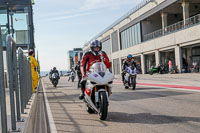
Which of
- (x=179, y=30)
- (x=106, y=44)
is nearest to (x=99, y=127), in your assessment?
(x=179, y=30)

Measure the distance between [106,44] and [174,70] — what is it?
119ft

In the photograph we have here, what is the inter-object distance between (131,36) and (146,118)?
144ft

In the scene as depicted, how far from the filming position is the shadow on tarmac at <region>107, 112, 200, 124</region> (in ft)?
18.7

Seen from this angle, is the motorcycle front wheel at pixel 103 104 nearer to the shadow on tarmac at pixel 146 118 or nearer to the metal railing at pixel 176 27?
the shadow on tarmac at pixel 146 118

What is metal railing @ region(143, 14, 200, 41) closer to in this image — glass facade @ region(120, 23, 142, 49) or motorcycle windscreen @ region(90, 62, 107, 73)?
glass facade @ region(120, 23, 142, 49)

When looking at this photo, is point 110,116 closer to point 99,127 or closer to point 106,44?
point 99,127

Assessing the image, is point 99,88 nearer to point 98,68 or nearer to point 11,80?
point 98,68

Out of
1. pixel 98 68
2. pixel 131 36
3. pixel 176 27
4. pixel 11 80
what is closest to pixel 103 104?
pixel 98 68

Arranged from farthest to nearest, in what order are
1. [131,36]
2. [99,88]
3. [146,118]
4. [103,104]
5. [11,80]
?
[131,36] < [99,88] < [146,118] < [103,104] < [11,80]

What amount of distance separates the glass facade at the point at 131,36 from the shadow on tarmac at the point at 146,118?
39031mm

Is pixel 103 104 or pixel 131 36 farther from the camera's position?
pixel 131 36

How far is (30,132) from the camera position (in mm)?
5285

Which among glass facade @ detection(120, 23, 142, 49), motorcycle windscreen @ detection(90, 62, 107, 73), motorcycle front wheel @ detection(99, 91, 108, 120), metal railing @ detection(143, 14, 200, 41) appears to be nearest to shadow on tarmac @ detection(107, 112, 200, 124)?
motorcycle front wheel @ detection(99, 91, 108, 120)

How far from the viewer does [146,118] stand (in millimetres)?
6156
